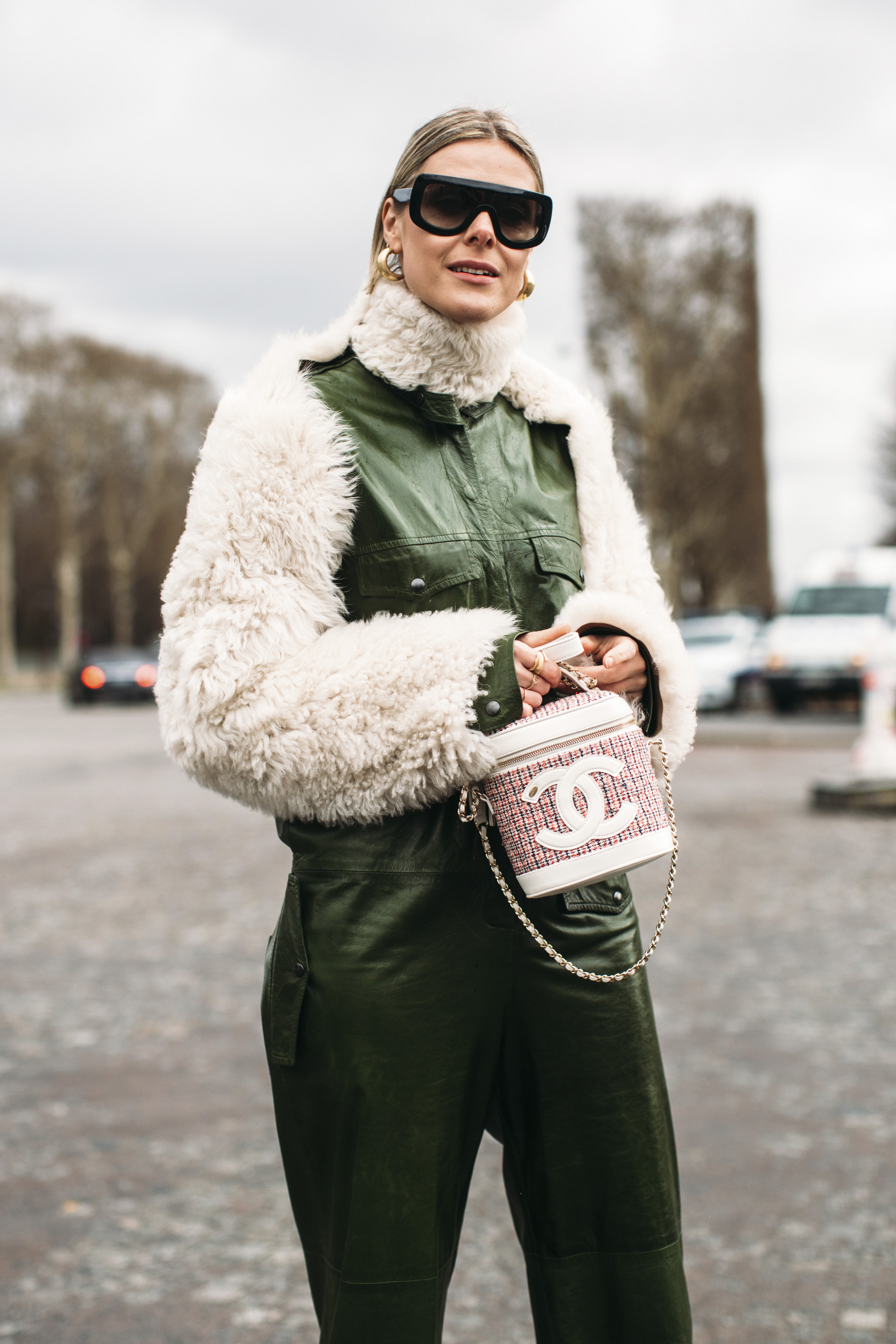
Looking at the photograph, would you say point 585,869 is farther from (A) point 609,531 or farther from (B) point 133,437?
(B) point 133,437

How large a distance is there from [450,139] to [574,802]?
0.91 meters

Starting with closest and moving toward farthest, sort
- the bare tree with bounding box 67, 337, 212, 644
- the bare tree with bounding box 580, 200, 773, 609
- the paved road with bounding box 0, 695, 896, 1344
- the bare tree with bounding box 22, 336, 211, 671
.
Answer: the paved road with bounding box 0, 695, 896, 1344 < the bare tree with bounding box 580, 200, 773, 609 < the bare tree with bounding box 22, 336, 211, 671 < the bare tree with bounding box 67, 337, 212, 644

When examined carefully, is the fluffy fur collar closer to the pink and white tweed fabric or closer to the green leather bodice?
the green leather bodice

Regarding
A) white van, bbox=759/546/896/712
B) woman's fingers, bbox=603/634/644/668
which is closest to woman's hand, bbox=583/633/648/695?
woman's fingers, bbox=603/634/644/668

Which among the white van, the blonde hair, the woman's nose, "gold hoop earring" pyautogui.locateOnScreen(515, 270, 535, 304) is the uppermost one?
the blonde hair

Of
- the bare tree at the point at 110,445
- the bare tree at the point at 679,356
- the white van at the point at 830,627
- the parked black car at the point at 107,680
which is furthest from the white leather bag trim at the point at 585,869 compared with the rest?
the bare tree at the point at 110,445

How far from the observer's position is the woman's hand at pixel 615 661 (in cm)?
184

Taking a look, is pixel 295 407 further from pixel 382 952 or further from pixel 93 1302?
pixel 93 1302

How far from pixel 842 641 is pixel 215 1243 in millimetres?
17121

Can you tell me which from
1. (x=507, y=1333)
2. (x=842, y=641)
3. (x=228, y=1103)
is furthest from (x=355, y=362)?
(x=842, y=641)

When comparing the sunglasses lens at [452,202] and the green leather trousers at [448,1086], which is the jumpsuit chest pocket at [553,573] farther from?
the sunglasses lens at [452,202]

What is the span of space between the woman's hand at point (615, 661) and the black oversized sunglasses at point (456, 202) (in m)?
0.56

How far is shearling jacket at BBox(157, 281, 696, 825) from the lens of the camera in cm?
168

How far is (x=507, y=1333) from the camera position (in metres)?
2.71
